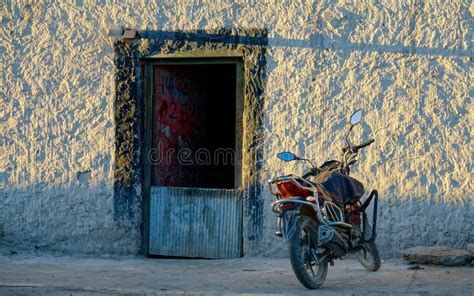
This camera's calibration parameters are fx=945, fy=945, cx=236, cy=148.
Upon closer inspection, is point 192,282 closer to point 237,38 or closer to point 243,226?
point 243,226

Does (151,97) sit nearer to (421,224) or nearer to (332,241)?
(421,224)

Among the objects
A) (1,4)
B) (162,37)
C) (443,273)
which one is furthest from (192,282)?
(1,4)

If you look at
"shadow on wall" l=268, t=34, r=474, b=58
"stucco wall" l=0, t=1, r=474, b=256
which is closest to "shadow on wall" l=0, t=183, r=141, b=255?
"stucco wall" l=0, t=1, r=474, b=256

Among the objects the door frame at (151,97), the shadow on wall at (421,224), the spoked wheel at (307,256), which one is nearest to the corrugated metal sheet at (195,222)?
the door frame at (151,97)

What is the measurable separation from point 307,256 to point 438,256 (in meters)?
2.00

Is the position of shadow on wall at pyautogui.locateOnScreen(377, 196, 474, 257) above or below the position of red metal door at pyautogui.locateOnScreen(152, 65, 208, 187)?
below

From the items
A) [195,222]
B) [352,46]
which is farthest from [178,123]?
[352,46]

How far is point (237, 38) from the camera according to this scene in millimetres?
9680

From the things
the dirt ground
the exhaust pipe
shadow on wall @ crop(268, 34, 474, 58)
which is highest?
shadow on wall @ crop(268, 34, 474, 58)

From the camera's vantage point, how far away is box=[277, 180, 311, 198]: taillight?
23.8 ft

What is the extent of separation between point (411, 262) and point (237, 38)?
284 cm

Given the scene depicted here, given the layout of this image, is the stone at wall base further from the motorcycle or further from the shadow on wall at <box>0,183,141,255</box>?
the shadow on wall at <box>0,183,141,255</box>

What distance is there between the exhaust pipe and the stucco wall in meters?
1.89

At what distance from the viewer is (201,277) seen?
8430 mm
